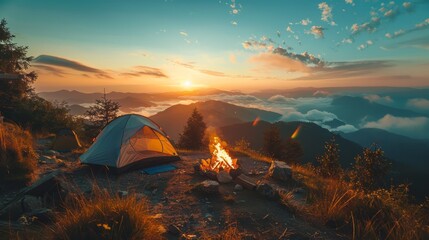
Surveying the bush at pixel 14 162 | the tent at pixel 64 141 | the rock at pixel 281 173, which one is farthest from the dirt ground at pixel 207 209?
the tent at pixel 64 141

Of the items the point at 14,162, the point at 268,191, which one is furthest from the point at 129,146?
the point at 268,191

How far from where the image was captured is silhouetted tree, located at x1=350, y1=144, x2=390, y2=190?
1438 centimetres

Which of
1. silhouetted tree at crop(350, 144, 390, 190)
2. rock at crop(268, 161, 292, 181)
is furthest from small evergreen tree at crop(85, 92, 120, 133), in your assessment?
silhouetted tree at crop(350, 144, 390, 190)

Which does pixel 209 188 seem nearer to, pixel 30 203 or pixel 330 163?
pixel 30 203

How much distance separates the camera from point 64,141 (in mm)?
16734

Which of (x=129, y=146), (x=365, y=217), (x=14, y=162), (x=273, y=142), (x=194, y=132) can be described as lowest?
(x=273, y=142)

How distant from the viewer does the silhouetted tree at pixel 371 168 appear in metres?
14.4

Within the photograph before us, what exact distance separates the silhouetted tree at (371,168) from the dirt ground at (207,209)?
9.29 meters

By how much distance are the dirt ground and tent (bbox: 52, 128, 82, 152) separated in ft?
21.6

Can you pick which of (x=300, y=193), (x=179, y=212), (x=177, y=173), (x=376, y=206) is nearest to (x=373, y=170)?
(x=300, y=193)

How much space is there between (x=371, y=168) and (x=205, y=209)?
487 inches

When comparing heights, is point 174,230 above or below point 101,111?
below

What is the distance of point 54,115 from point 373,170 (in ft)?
95.8

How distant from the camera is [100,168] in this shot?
1155cm
